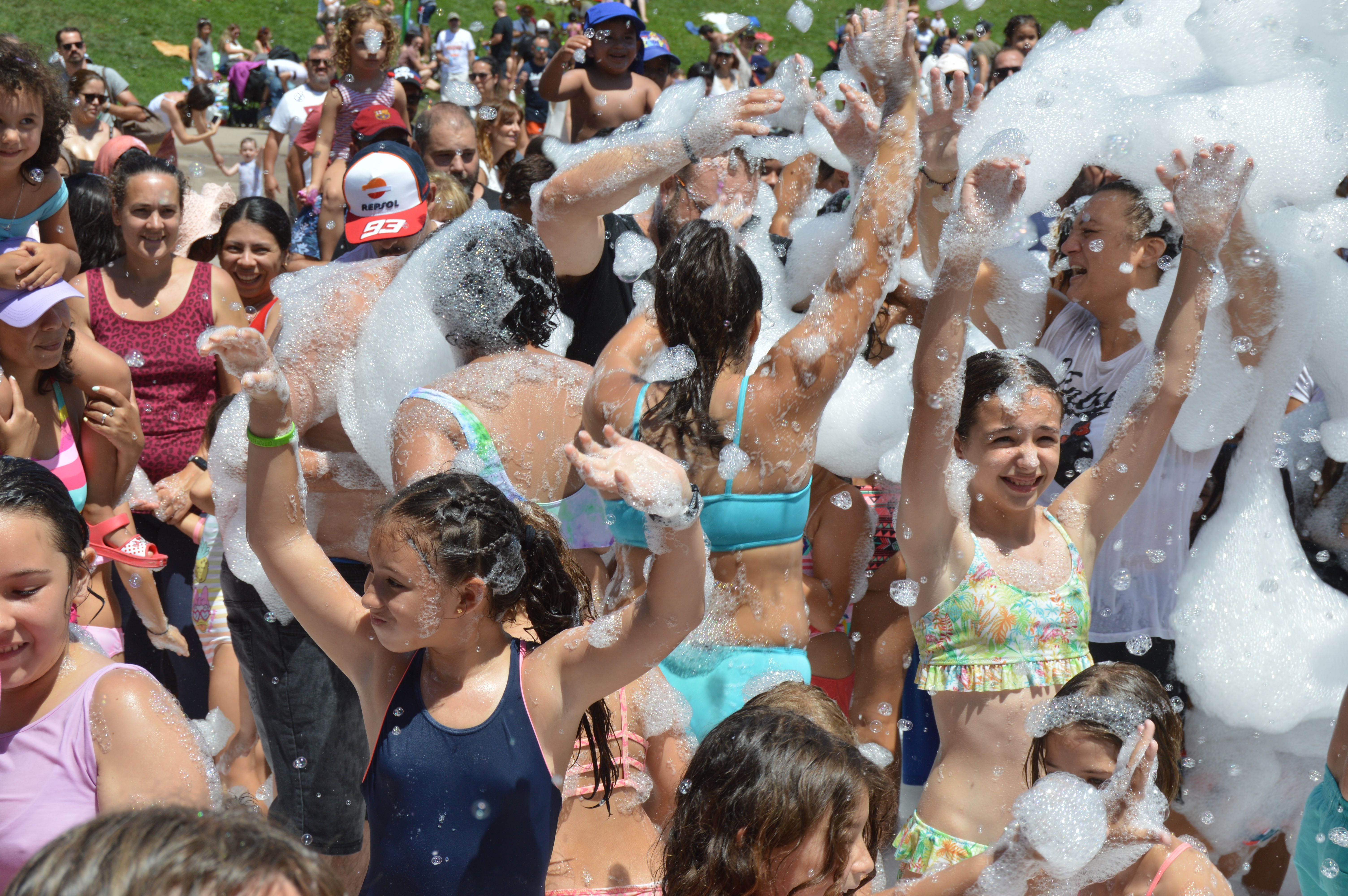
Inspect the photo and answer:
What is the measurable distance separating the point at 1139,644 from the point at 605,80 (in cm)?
409

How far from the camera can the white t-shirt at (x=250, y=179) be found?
27.0ft

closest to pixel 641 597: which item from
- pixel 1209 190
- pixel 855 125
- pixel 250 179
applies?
pixel 855 125

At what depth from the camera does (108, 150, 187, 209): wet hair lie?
387 centimetres

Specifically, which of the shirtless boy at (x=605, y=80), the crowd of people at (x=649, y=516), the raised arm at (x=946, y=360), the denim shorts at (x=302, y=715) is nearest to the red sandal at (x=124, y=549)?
the crowd of people at (x=649, y=516)

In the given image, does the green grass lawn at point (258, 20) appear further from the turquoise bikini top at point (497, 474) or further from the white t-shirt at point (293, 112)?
the turquoise bikini top at point (497, 474)

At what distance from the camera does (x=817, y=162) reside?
485cm

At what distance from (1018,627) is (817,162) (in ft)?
9.84

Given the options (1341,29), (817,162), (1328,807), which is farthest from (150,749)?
(817,162)

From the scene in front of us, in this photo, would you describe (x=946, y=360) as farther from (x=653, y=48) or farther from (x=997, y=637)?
(x=653, y=48)

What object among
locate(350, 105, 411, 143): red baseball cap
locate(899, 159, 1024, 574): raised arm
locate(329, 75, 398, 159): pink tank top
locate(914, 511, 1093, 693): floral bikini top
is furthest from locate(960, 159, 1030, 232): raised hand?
locate(329, 75, 398, 159): pink tank top

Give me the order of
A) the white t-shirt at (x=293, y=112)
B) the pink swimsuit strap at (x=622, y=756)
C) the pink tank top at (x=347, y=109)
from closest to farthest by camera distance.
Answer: the pink swimsuit strap at (x=622, y=756) → the pink tank top at (x=347, y=109) → the white t-shirt at (x=293, y=112)

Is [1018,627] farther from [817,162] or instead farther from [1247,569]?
[817,162]

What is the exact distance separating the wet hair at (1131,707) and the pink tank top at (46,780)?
152cm

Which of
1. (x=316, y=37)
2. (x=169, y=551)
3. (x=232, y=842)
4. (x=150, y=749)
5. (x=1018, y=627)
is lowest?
(x=316, y=37)
